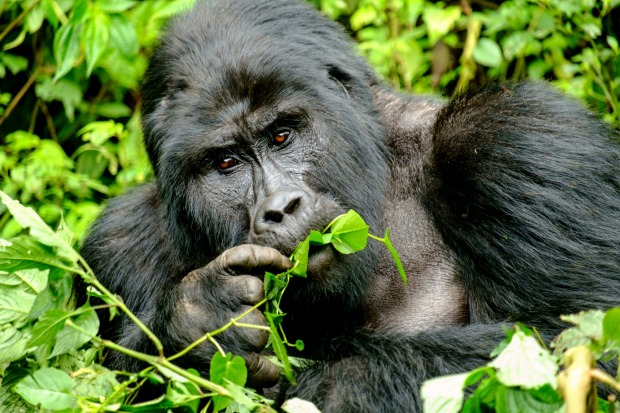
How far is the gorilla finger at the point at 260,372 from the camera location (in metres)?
2.99

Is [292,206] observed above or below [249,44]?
below

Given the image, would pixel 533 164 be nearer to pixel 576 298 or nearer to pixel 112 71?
pixel 576 298

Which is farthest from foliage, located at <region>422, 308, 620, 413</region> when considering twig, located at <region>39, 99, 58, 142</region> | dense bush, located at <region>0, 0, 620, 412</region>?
twig, located at <region>39, 99, 58, 142</region>

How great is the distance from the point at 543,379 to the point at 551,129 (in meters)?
1.77

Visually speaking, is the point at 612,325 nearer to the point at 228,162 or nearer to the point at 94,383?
the point at 94,383

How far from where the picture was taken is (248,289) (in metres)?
3.03

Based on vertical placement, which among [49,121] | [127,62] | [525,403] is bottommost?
[49,121]

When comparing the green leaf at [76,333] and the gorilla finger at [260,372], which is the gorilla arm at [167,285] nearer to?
the gorilla finger at [260,372]

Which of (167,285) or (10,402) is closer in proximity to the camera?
Result: (10,402)

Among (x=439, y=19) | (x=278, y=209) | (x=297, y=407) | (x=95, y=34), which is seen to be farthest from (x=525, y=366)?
(x=439, y=19)

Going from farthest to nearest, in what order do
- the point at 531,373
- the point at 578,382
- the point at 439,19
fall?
the point at 439,19, the point at 531,373, the point at 578,382

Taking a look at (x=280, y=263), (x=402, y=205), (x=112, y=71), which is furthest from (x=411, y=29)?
(x=280, y=263)

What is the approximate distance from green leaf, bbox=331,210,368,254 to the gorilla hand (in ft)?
0.62

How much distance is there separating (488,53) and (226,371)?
13.8 feet
